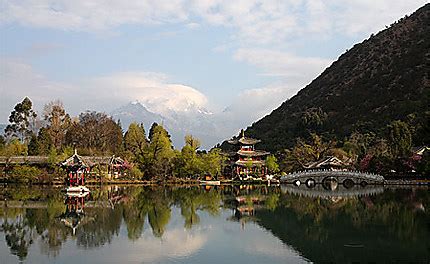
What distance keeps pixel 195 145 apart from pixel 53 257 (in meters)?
39.2

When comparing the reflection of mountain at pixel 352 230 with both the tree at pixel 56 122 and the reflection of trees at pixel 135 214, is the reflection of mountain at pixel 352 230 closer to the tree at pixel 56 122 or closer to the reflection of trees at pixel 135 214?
the reflection of trees at pixel 135 214

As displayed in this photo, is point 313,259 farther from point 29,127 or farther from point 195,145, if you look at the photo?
point 29,127

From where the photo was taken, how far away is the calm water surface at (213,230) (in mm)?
16281

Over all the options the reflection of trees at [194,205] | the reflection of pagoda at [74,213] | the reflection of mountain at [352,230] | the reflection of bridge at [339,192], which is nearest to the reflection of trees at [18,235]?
the reflection of pagoda at [74,213]

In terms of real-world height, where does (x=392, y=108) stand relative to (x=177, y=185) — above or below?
above

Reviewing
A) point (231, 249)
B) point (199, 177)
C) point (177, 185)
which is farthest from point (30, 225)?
point (199, 177)

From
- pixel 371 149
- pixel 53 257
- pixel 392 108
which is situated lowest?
pixel 53 257

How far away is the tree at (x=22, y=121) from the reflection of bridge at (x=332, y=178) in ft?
89.4

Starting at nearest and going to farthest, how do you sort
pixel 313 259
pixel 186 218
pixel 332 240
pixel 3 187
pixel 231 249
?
pixel 313 259
pixel 231 249
pixel 332 240
pixel 186 218
pixel 3 187

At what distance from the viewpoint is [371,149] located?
59.7 meters

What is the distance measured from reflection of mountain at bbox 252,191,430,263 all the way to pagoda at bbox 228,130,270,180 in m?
26.3

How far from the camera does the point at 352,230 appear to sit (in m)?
21.0

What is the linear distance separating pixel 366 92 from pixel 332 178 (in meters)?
47.1

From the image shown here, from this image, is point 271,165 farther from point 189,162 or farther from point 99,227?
point 99,227
